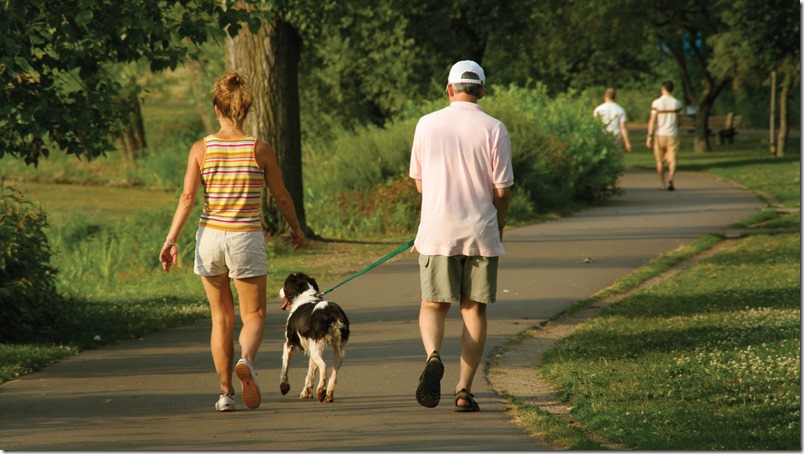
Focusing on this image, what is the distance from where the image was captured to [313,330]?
736cm

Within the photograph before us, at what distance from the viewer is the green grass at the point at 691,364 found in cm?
655

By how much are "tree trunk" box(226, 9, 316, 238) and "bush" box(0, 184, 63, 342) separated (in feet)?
20.7

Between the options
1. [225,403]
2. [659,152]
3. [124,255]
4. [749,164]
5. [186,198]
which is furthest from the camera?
[749,164]

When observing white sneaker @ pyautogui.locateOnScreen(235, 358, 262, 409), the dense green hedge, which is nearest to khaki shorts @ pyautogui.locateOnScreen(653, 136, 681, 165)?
the dense green hedge

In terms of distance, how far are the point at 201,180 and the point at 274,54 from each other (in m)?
9.50

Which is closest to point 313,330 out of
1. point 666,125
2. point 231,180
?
point 231,180

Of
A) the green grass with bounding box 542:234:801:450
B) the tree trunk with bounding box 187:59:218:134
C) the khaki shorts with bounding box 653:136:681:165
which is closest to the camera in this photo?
the green grass with bounding box 542:234:801:450

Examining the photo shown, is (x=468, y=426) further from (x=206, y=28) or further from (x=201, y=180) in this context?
(x=206, y=28)

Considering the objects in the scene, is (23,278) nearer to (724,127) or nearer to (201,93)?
(201,93)

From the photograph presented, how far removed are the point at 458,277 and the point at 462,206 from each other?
1.43ft

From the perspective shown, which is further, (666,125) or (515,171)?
(666,125)

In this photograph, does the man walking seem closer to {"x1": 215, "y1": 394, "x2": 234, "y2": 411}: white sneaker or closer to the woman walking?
the woman walking

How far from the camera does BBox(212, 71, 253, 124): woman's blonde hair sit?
7102 mm

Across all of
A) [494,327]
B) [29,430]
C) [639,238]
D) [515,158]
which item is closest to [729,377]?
[494,327]
